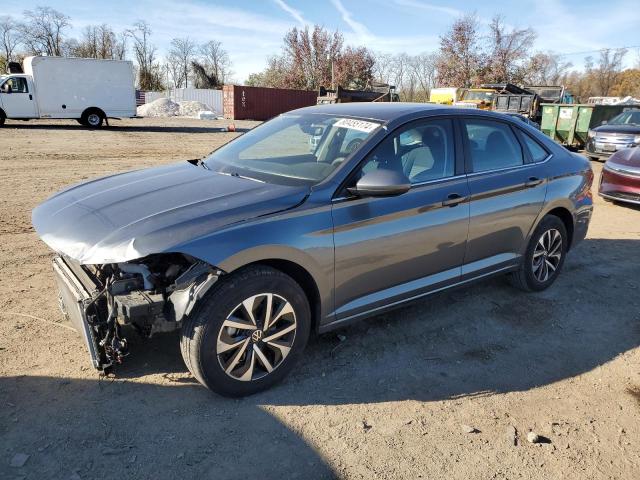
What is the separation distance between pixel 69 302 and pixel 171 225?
2.90ft

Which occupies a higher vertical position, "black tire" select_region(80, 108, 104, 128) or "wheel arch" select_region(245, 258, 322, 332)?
"wheel arch" select_region(245, 258, 322, 332)

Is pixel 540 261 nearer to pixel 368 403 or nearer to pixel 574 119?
pixel 368 403

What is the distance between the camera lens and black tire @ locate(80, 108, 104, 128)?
2339 cm

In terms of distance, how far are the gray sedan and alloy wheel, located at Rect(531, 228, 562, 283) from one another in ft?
0.69

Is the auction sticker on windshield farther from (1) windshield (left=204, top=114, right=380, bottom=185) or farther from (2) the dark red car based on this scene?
(2) the dark red car

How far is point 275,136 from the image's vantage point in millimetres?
4148

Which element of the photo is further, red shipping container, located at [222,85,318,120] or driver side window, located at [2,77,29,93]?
red shipping container, located at [222,85,318,120]

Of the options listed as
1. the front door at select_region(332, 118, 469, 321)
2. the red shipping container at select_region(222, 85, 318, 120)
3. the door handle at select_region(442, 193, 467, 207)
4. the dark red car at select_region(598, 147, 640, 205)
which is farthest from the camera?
the red shipping container at select_region(222, 85, 318, 120)

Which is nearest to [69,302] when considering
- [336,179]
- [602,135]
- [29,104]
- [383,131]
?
[336,179]

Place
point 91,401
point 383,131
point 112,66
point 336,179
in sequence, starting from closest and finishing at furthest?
point 91,401, point 336,179, point 383,131, point 112,66

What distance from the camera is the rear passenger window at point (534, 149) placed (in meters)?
4.48

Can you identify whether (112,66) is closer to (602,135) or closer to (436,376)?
(602,135)

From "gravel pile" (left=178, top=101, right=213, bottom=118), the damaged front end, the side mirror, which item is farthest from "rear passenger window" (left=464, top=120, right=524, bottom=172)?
"gravel pile" (left=178, top=101, right=213, bottom=118)

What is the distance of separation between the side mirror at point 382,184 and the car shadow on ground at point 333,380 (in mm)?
1207
